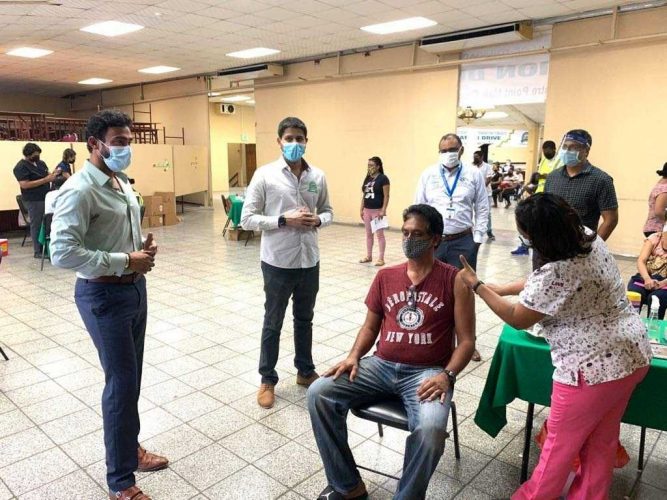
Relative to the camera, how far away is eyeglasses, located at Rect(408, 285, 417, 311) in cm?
212

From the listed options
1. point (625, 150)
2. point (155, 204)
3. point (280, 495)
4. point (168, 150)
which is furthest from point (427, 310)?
point (168, 150)

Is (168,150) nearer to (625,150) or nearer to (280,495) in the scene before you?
(625,150)

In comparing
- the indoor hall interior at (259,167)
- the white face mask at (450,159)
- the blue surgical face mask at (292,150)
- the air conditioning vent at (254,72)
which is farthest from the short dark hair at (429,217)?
the air conditioning vent at (254,72)

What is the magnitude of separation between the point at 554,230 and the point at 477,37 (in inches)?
290

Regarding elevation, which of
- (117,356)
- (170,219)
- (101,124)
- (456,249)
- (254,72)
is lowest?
(170,219)

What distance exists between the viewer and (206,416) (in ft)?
9.27

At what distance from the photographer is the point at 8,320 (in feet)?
14.6

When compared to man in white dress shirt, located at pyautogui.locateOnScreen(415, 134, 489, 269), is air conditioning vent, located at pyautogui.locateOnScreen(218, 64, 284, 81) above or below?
above

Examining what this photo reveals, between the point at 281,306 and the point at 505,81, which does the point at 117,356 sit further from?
the point at 505,81

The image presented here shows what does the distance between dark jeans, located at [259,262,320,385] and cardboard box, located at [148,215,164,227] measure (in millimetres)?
8118

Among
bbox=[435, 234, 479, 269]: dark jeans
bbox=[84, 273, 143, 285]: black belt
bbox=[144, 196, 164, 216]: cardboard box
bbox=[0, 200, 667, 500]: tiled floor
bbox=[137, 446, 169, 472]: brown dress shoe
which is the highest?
bbox=[84, 273, 143, 285]: black belt

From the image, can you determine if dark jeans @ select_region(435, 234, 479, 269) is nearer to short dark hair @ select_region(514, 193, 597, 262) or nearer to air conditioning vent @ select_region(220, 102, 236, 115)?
short dark hair @ select_region(514, 193, 597, 262)

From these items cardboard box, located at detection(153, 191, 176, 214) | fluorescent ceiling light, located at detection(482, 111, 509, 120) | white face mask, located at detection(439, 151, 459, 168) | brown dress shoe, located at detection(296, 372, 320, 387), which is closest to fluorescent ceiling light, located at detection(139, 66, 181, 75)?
cardboard box, located at detection(153, 191, 176, 214)

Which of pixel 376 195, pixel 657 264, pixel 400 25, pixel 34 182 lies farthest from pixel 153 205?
pixel 657 264
